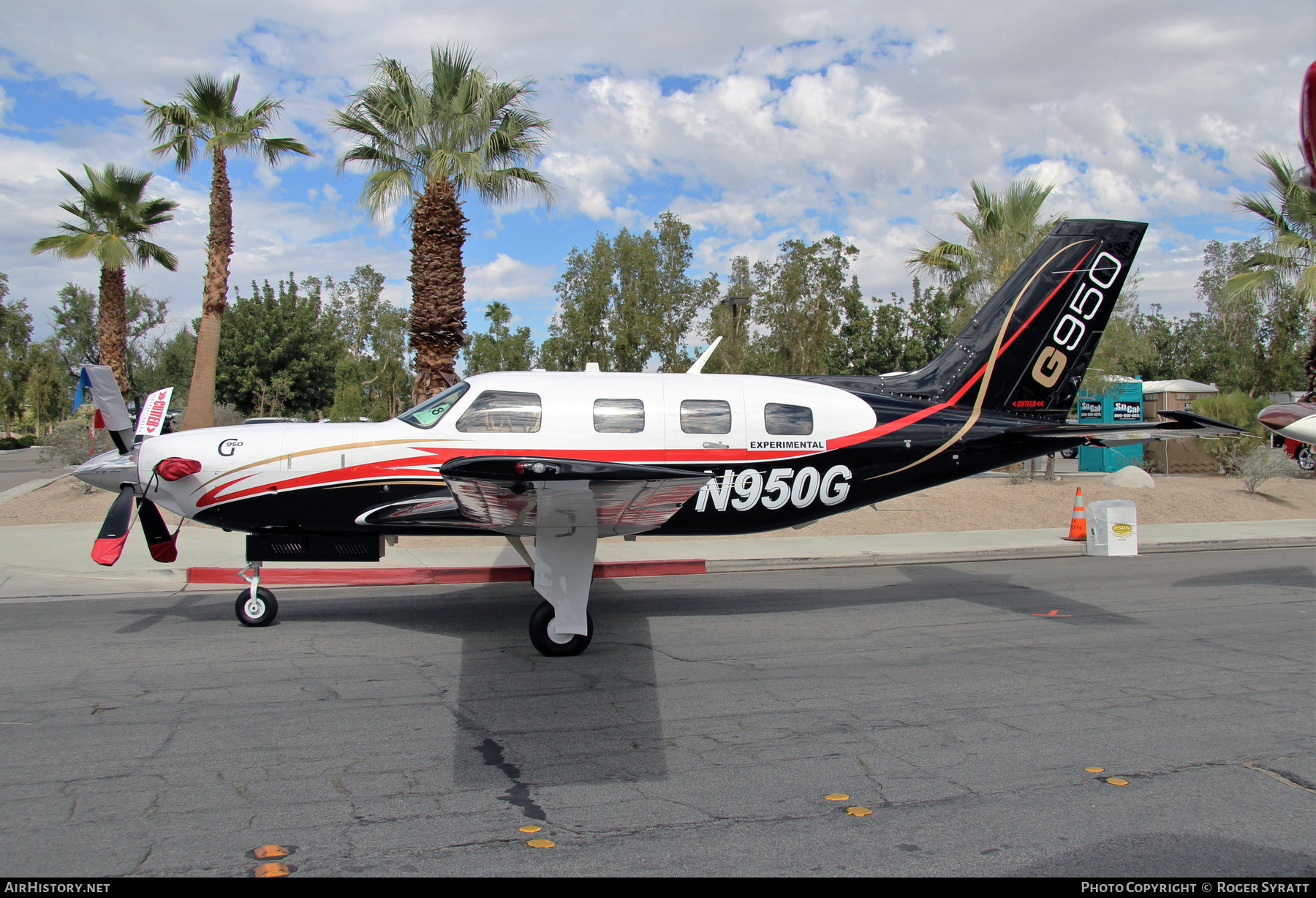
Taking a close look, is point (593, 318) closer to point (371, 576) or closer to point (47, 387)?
point (371, 576)

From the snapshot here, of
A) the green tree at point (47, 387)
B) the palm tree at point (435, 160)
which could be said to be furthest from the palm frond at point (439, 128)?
the green tree at point (47, 387)

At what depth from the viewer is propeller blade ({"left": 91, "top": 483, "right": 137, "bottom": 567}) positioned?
7.48 metres


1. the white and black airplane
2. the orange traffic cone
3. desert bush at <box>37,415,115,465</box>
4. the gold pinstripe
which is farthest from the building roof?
desert bush at <box>37,415,115,465</box>

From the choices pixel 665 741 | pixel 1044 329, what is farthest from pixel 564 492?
pixel 1044 329

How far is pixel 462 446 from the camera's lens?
7.87m

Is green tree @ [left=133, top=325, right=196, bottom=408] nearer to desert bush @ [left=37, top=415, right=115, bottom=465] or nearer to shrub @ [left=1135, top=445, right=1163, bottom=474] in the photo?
desert bush @ [left=37, top=415, right=115, bottom=465]

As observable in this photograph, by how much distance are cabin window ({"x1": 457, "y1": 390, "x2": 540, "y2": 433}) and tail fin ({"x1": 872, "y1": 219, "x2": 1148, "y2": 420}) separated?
421 cm

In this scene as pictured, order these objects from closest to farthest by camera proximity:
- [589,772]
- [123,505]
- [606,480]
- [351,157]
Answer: [589,772] → [606,480] → [123,505] → [351,157]

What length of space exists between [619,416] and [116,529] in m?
5.00

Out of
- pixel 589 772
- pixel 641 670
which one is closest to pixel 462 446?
pixel 641 670

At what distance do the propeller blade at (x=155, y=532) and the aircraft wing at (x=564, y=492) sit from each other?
11.7ft
